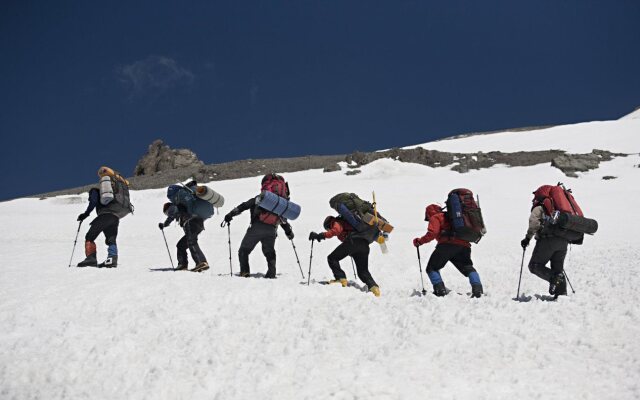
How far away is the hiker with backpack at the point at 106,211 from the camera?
972 centimetres

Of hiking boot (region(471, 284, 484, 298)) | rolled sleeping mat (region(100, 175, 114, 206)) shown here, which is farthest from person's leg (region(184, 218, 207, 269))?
hiking boot (region(471, 284, 484, 298))

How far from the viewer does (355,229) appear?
8383 millimetres

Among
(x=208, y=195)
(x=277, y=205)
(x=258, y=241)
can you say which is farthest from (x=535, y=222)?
(x=208, y=195)

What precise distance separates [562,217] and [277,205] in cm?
507

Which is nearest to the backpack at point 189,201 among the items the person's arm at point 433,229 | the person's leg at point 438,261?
the person's arm at point 433,229

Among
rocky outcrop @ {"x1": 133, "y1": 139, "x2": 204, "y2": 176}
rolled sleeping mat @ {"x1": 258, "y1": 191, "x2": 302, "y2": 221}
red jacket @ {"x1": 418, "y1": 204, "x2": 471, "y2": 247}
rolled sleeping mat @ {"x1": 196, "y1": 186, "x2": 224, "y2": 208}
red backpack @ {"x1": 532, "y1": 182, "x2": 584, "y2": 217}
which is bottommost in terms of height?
red jacket @ {"x1": 418, "y1": 204, "x2": 471, "y2": 247}

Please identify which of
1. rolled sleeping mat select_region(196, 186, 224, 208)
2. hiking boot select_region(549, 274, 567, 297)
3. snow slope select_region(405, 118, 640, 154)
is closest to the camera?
hiking boot select_region(549, 274, 567, 297)

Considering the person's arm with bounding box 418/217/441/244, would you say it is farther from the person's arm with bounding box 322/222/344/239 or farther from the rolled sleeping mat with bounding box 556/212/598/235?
the rolled sleeping mat with bounding box 556/212/598/235

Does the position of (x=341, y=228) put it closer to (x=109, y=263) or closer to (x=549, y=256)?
(x=549, y=256)

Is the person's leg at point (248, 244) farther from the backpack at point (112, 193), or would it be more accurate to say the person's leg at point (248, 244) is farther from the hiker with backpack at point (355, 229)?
the backpack at point (112, 193)

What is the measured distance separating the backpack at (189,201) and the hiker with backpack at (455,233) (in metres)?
5.08

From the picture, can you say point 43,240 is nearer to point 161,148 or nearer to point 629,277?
point 629,277

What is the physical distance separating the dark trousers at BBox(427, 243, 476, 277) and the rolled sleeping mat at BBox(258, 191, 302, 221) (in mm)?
2804

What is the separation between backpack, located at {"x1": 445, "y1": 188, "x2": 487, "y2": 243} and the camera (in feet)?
24.8
